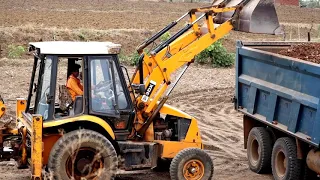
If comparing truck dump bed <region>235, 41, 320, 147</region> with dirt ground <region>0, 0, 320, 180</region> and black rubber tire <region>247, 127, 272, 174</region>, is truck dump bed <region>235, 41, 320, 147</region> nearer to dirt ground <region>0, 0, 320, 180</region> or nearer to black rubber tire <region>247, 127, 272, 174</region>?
black rubber tire <region>247, 127, 272, 174</region>

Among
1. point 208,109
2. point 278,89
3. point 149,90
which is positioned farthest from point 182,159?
point 208,109

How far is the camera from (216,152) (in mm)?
12312

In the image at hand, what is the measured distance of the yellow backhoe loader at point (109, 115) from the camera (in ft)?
28.8

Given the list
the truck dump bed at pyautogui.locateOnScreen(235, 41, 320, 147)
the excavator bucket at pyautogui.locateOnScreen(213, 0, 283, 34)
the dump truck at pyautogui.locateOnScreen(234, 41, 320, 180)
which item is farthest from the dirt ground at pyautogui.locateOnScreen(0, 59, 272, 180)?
the excavator bucket at pyautogui.locateOnScreen(213, 0, 283, 34)

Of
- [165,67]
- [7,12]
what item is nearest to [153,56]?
[165,67]

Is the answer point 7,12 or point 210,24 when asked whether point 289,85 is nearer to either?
point 210,24

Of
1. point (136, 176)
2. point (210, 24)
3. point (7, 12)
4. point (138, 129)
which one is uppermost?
point (7, 12)

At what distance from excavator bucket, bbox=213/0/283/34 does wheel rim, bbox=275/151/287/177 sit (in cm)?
189

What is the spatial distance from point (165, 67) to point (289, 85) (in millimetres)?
1850

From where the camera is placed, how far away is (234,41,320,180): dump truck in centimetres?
885

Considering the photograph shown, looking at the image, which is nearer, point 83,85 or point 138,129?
point 83,85

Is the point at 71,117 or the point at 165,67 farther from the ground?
the point at 165,67

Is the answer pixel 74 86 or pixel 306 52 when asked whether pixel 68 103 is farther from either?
pixel 306 52

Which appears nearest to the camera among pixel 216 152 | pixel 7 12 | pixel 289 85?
pixel 289 85
